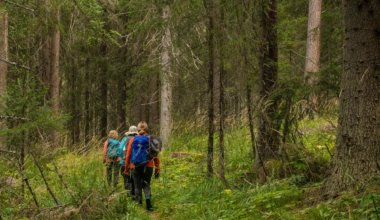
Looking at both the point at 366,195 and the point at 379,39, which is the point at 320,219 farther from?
the point at 379,39

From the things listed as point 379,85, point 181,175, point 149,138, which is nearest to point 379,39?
point 379,85

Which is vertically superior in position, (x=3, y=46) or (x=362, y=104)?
(x=3, y=46)

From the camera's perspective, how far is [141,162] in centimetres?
930

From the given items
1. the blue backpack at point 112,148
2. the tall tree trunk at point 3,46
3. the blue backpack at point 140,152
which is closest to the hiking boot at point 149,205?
the blue backpack at point 140,152

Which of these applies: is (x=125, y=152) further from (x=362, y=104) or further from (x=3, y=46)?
(x=3, y=46)

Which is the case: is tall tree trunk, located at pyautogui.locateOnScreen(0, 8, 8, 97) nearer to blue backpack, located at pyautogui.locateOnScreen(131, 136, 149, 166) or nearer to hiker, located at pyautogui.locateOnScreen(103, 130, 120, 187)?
hiker, located at pyautogui.locateOnScreen(103, 130, 120, 187)

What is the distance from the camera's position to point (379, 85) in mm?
5863

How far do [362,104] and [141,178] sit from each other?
16.1 ft

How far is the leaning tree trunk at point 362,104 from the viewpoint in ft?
19.1

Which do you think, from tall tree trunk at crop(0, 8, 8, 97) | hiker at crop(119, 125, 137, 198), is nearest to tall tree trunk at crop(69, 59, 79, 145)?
tall tree trunk at crop(0, 8, 8, 97)

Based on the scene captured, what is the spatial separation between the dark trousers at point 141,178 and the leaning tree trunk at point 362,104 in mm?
4235

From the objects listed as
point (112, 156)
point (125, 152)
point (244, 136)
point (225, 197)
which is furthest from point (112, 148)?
point (225, 197)

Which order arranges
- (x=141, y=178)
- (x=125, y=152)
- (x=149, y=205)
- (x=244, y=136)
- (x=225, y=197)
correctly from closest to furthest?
(x=225, y=197) → (x=149, y=205) → (x=141, y=178) → (x=125, y=152) → (x=244, y=136)

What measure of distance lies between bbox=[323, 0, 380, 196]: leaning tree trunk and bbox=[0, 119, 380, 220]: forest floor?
340 mm
